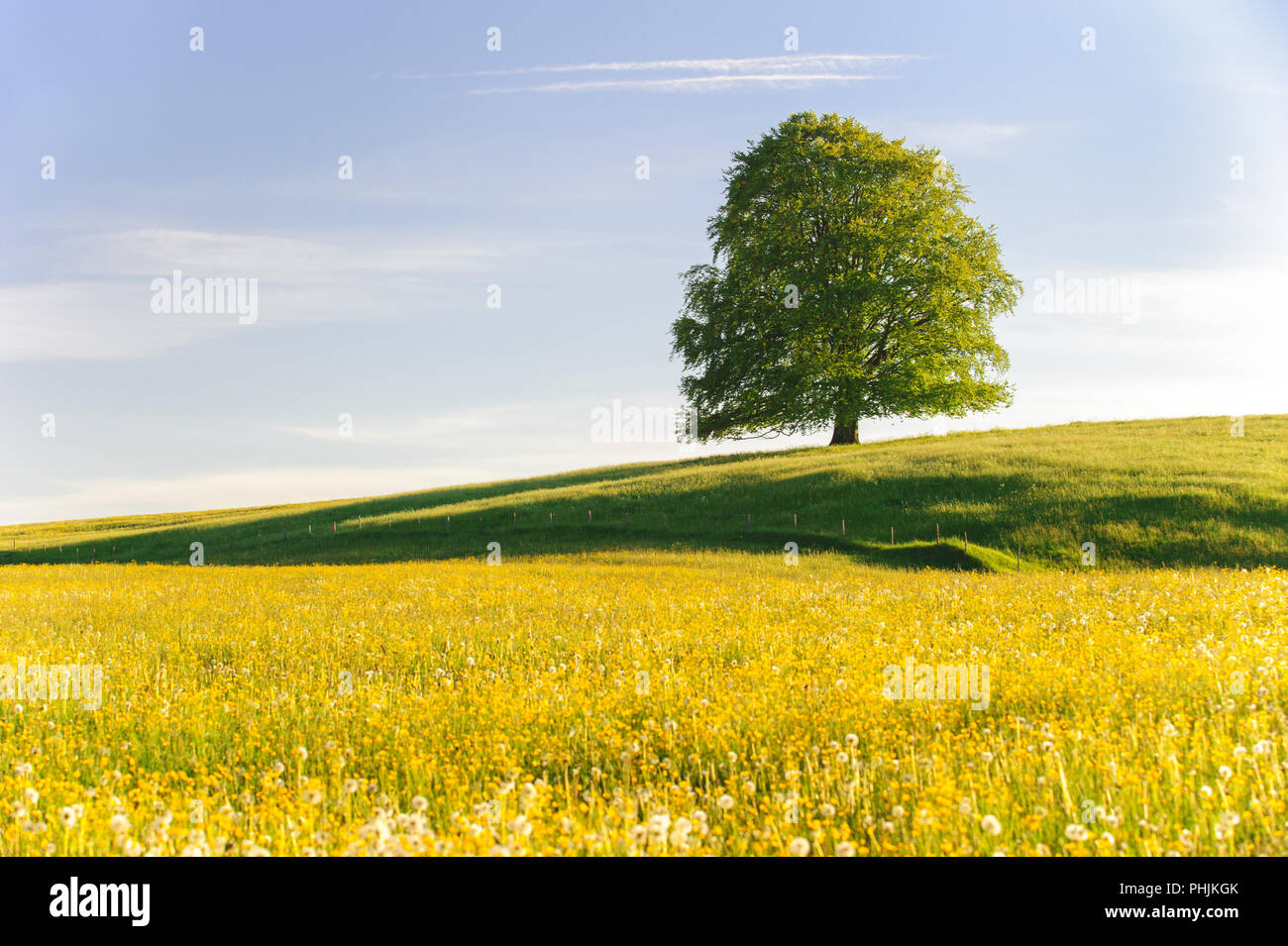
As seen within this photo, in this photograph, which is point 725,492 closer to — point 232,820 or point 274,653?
point 274,653

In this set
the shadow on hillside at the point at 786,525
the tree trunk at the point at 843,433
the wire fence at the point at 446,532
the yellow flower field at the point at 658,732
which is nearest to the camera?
the yellow flower field at the point at 658,732

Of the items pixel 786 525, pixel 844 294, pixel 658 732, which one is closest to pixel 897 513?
pixel 786 525

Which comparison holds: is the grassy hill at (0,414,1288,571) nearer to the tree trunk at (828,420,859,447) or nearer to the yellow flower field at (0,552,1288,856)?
the tree trunk at (828,420,859,447)

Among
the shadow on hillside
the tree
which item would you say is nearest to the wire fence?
the shadow on hillside

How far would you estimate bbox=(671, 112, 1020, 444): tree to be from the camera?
44406mm

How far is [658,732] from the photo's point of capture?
653cm

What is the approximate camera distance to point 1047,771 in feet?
16.4

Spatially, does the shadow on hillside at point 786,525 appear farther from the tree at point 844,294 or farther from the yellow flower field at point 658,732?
the yellow flower field at point 658,732

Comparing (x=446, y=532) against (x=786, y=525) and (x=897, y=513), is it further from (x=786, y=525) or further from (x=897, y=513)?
(x=897, y=513)

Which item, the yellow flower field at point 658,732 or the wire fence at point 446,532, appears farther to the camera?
the wire fence at point 446,532

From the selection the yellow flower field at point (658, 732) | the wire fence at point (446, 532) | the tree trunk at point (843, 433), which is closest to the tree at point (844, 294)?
the tree trunk at point (843, 433)

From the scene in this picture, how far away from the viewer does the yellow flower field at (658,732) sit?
430cm

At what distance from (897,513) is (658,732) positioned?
2702 cm

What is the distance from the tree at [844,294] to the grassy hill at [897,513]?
338 cm
